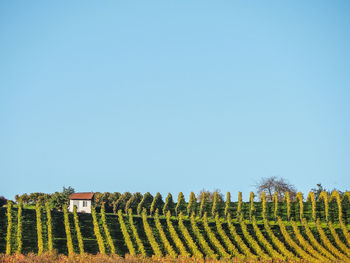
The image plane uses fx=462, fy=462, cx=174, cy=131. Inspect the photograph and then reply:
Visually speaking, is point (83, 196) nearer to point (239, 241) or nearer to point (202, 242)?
point (202, 242)

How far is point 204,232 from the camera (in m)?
64.2

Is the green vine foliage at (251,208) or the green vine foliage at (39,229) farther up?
the green vine foliage at (251,208)

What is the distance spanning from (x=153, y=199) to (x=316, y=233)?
27361mm

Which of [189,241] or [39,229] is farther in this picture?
[189,241]

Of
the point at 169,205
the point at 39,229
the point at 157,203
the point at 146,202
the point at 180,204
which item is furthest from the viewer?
the point at 146,202

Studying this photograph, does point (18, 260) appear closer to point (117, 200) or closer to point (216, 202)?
point (216, 202)

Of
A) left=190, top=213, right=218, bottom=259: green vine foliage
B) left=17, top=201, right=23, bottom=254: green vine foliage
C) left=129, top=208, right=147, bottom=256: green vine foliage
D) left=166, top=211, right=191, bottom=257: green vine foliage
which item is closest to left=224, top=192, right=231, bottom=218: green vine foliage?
left=190, top=213, right=218, bottom=259: green vine foliage

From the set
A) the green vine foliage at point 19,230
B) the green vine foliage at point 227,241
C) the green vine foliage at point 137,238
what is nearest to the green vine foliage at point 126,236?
the green vine foliage at point 137,238

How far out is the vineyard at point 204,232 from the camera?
57.3 metres

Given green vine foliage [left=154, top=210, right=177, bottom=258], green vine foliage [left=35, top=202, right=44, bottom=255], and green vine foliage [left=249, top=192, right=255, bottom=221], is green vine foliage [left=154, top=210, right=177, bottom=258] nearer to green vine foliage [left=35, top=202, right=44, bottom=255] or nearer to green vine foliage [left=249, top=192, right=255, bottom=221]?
green vine foliage [left=249, top=192, right=255, bottom=221]

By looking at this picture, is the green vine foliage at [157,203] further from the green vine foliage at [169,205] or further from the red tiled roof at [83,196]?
the red tiled roof at [83,196]

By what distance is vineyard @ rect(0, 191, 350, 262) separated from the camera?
188 ft

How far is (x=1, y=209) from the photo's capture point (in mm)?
62719

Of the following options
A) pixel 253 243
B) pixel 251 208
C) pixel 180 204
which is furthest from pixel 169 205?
pixel 253 243
